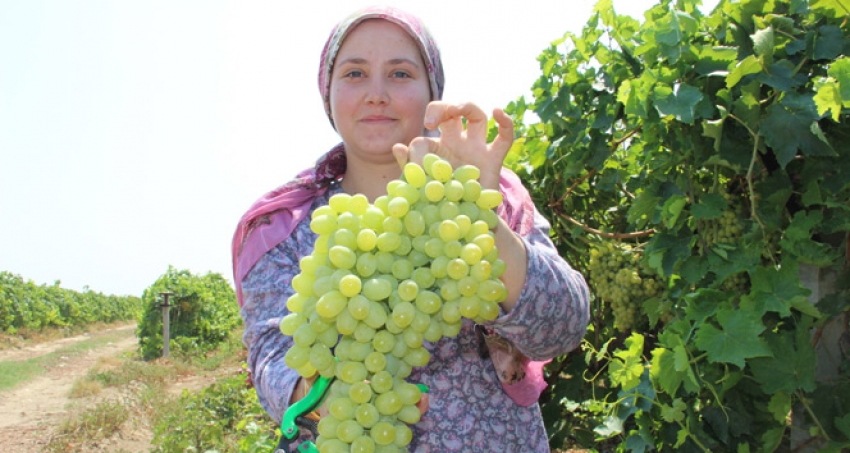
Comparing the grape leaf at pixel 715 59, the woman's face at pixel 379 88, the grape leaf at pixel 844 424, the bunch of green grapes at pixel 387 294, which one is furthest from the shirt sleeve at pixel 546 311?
the grape leaf at pixel 844 424

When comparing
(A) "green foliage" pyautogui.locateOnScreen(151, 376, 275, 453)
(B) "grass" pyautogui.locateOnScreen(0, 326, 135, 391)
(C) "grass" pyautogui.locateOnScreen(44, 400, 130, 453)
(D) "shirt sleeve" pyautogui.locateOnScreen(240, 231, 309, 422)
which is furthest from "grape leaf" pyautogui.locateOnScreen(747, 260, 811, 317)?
(B) "grass" pyautogui.locateOnScreen(0, 326, 135, 391)

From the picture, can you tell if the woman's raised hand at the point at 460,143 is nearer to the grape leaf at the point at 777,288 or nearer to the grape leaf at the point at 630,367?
the grape leaf at the point at 777,288

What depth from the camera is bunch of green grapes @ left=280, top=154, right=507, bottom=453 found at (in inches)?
43.6

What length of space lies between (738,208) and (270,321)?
162cm

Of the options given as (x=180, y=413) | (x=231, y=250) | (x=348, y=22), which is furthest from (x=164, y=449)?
(x=348, y=22)

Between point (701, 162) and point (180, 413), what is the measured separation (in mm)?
6847

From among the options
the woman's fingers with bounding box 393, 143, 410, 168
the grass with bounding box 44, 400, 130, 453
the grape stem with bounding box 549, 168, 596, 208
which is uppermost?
the woman's fingers with bounding box 393, 143, 410, 168

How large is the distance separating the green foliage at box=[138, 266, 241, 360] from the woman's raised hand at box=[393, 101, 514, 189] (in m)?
15.4

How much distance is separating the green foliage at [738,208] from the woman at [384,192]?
0.66 m

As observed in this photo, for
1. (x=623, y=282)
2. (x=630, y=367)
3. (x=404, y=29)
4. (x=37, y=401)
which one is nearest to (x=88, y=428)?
(x=37, y=401)

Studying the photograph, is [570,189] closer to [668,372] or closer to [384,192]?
[668,372]

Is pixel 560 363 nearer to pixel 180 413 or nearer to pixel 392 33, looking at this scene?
pixel 392 33

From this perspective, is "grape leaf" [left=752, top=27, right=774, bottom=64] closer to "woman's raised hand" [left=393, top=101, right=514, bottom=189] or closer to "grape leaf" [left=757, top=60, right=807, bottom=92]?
"grape leaf" [left=757, top=60, right=807, bottom=92]

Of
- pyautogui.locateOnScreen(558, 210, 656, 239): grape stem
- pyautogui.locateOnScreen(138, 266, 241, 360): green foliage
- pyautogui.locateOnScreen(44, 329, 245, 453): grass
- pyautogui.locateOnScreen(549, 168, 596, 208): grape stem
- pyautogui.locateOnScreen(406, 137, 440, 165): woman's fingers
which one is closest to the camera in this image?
pyautogui.locateOnScreen(406, 137, 440, 165): woman's fingers
